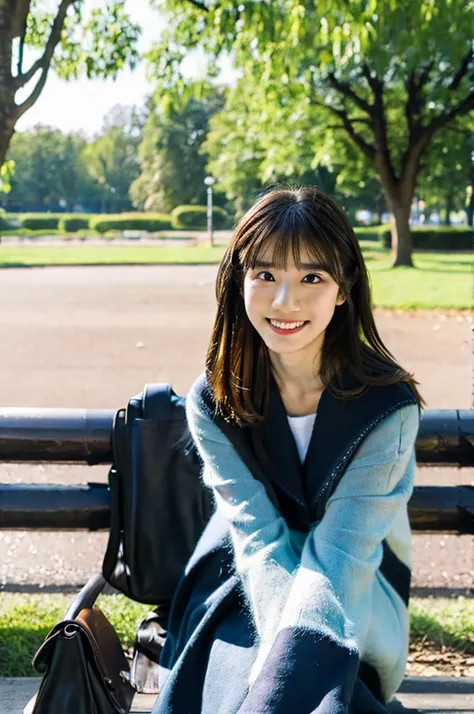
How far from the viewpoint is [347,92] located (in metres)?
24.7

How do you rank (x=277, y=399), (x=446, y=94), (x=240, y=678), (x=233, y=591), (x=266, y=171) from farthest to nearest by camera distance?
(x=266, y=171) → (x=446, y=94) → (x=277, y=399) → (x=233, y=591) → (x=240, y=678)

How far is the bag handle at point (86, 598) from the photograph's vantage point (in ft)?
6.91

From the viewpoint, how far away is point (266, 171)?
29547mm

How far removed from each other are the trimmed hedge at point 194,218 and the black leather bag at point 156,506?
2556 inches

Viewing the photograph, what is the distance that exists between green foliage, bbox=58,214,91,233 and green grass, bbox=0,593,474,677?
63.5 meters

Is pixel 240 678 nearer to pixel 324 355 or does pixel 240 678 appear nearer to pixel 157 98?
pixel 324 355

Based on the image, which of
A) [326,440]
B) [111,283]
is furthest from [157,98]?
[111,283]

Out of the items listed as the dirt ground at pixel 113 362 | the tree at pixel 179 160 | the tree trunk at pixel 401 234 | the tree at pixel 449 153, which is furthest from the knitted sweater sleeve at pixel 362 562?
the tree at pixel 179 160

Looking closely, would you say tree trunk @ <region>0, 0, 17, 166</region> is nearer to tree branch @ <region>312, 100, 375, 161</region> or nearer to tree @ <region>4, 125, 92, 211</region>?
tree branch @ <region>312, 100, 375, 161</region>

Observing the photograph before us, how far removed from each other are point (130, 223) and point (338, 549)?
6493cm

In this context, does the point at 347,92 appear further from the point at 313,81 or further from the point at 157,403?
the point at 157,403

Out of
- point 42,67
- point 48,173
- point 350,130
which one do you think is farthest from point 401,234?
point 48,173

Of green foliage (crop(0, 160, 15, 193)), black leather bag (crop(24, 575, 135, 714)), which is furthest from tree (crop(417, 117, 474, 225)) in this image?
black leather bag (crop(24, 575, 135, 714))

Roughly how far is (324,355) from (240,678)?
81cm
